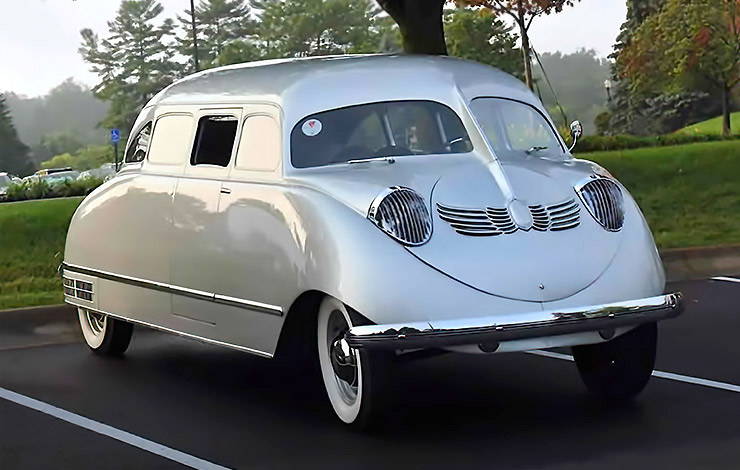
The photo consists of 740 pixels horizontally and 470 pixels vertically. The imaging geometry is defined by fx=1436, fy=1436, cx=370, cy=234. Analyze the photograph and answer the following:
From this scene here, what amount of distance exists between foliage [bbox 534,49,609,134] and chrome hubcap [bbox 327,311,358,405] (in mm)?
19646

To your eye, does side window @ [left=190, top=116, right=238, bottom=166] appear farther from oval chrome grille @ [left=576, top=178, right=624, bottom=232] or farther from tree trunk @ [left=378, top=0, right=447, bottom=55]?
tree trunk @ [left=378, top=0, right=447, bottom=55]

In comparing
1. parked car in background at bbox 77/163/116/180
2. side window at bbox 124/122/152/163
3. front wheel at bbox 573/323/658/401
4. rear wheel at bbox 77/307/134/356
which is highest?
side window at bbox 124/122/152/163

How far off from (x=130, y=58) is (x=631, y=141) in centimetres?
932

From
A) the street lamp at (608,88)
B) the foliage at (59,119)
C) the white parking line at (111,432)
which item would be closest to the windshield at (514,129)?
the white parking line at (111,432)

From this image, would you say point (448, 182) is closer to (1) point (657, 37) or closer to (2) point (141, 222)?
(2) point (141, 222)

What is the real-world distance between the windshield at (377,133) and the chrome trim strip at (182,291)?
0.77m

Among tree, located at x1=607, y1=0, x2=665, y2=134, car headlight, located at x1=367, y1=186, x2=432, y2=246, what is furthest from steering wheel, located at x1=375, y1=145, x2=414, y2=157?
tree, located at x1=607, y1=0, x2=665, y2=134

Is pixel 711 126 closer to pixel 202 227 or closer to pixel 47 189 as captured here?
pixel 47 189

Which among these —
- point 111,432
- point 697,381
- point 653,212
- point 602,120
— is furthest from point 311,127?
point 602,120

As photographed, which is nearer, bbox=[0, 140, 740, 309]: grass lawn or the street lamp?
bbox=[0, 140, 740, 309]: grass lawn

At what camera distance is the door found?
311 inches

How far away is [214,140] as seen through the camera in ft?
27.3

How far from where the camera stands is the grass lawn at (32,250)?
42.9 ft

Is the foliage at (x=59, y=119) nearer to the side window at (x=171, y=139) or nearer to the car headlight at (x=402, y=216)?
the side window at (x=171, y=139)
